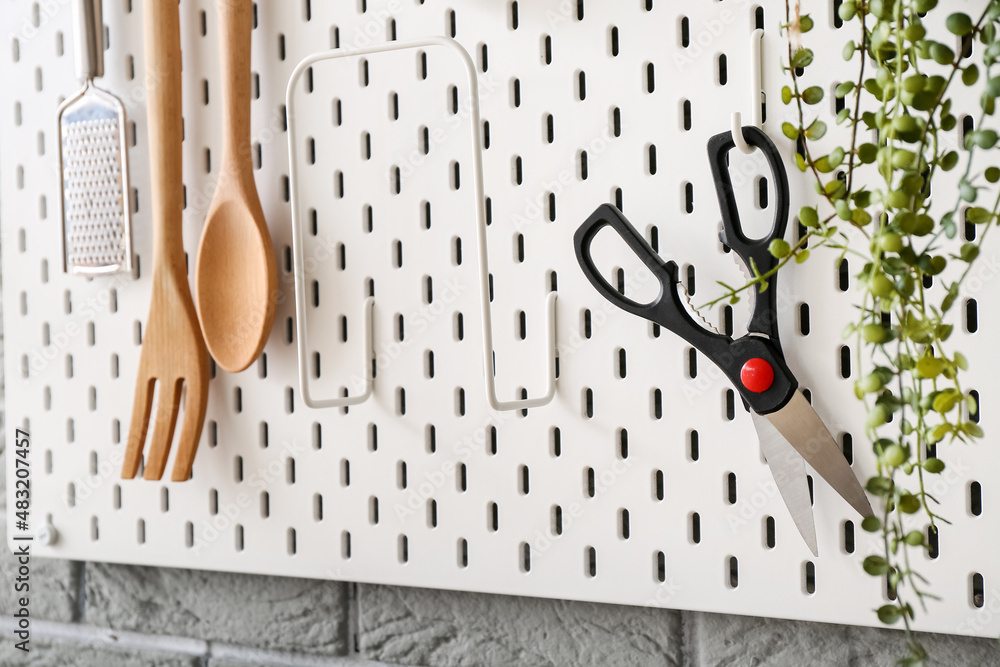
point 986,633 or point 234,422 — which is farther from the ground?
point 234,422

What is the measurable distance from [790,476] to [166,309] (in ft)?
1.81

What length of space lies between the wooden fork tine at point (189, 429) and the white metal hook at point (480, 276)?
0.12m

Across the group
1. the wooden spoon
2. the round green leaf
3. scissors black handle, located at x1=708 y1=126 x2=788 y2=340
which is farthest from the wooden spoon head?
the round green leaf

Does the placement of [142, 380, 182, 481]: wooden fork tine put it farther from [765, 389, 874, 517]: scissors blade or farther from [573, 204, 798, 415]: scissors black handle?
[765, 389, 874, 517]: scissors blade

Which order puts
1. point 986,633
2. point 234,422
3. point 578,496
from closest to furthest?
point 986,633 → point 578,496 → point 234,422

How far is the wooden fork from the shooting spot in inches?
30.6

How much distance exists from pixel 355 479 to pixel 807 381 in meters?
0.38

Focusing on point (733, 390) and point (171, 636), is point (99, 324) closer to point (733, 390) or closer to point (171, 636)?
point (171, 636)

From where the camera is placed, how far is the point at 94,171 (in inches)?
32.0

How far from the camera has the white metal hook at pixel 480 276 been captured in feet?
2.10

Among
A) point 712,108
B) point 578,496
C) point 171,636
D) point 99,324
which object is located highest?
point 712,108

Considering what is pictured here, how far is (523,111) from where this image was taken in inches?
27.4

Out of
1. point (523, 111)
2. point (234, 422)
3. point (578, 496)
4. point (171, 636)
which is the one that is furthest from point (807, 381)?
point (171, 636)

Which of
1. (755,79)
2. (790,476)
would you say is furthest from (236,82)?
(790,476)
